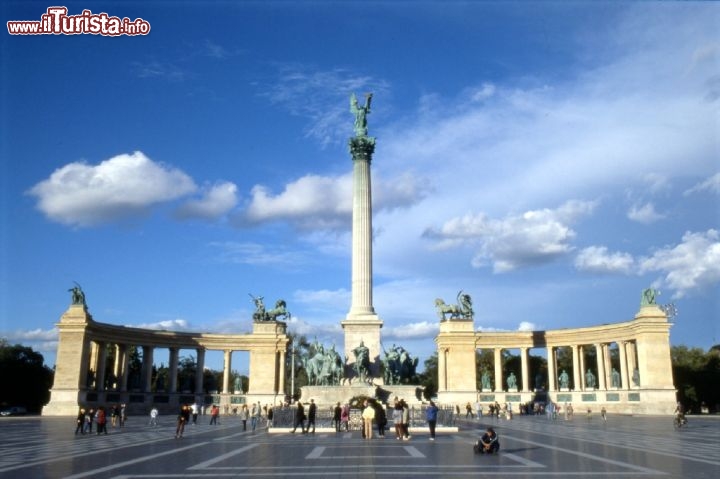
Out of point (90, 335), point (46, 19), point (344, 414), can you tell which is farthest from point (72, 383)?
point (46, 19)

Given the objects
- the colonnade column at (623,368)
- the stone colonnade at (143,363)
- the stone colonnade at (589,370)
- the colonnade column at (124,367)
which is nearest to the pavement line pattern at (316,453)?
the stone colonnade at (143,363)

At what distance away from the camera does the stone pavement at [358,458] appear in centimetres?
1683

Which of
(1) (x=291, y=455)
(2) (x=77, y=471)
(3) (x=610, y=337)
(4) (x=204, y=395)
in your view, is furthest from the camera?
(4) (x=204, y=395)

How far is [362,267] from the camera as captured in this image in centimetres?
5769

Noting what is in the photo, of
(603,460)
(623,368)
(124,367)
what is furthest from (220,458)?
(623,368)

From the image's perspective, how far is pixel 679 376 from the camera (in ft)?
265

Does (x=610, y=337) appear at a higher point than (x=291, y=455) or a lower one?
higher

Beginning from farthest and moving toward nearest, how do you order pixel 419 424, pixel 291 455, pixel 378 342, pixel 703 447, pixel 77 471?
pixel 378 342, pixel 419 424, pixel 703 447, pixel 291 455, pixel 77 471

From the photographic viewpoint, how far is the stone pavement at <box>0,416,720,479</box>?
1683 centimetres

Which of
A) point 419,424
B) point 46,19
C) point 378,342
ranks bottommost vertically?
point 419,424

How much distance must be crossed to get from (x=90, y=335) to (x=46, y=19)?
152 feet

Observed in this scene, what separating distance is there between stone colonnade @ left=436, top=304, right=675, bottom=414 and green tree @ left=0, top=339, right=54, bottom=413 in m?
53.7

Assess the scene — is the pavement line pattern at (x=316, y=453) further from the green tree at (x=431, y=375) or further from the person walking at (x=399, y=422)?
the green tree at (x=431, y=375)

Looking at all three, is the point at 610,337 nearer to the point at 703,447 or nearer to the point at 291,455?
the point at 703,447
